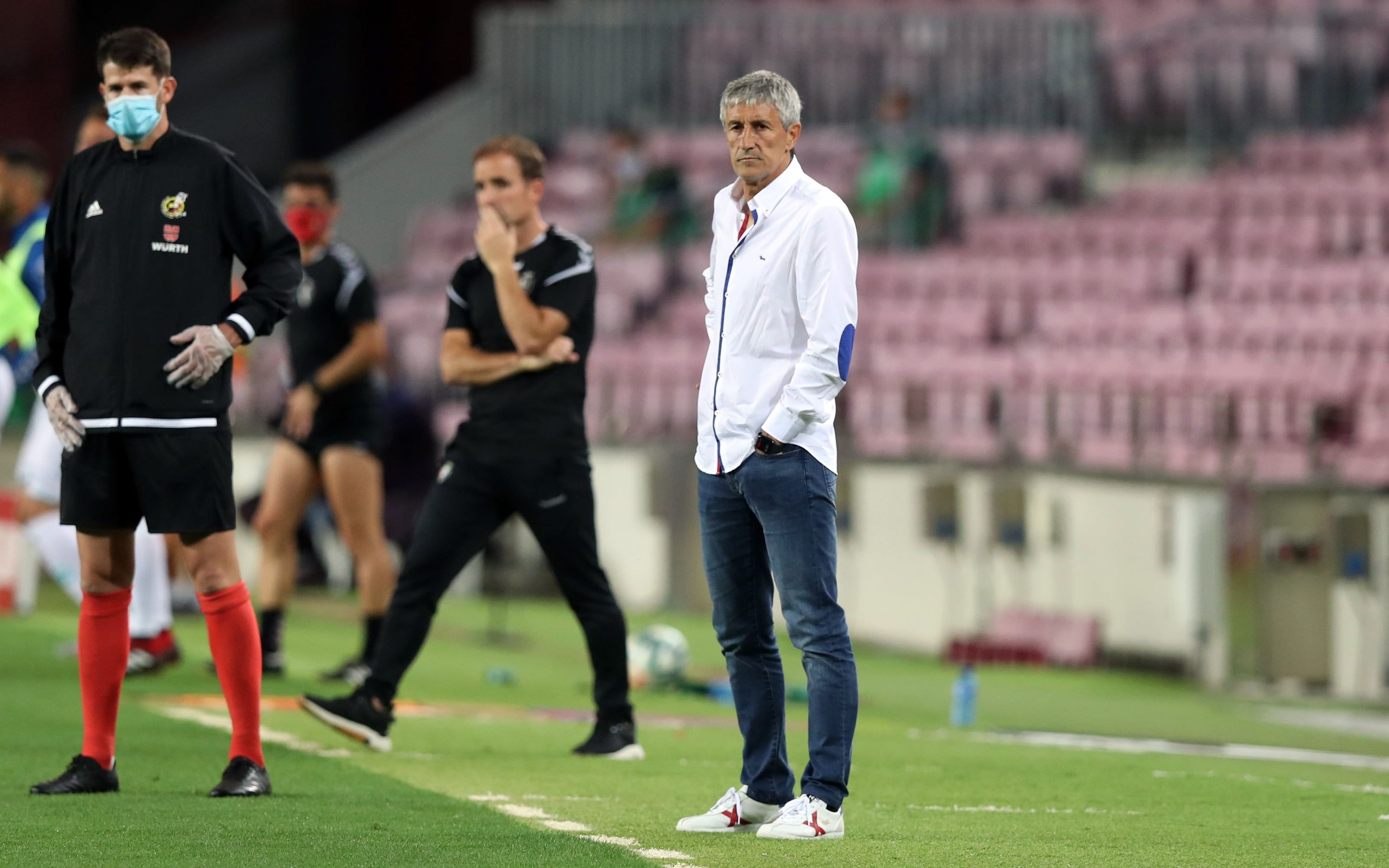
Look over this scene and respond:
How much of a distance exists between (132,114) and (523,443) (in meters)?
1.93

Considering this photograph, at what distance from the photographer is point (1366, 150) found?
19031 mm

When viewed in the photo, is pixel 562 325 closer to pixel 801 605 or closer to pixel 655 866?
pixel 801 605

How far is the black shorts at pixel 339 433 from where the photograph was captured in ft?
31.8

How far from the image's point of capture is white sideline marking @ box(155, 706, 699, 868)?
5.17 m

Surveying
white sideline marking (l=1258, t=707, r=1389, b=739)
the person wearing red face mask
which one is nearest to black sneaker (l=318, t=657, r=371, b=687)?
the person wearing red face mask

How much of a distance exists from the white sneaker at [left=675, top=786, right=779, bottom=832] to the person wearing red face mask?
167 inches

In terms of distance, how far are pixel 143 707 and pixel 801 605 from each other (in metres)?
3.80

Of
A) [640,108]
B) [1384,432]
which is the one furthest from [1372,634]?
[640,108]

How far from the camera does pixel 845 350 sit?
17.8ft

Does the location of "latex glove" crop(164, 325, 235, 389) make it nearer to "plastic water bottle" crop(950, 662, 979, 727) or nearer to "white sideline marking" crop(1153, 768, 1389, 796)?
"white sideline marking" crop(1153, 768, 1389, 796)

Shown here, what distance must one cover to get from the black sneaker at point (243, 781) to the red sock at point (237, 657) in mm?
22

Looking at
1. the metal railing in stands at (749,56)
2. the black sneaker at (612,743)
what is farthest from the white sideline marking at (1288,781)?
the metal railing in stands at (749,56)

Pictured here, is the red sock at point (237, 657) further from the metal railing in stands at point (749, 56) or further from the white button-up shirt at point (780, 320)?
the metal railing in stands at point (749, 56)

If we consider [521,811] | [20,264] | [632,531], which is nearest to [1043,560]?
[632,531]
